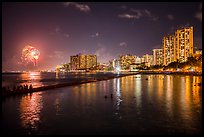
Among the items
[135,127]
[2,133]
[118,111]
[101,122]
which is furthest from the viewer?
[118,111]

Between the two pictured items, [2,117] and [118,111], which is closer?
[2,117]

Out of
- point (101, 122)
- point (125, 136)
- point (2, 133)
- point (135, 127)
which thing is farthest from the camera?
point (101, 122)

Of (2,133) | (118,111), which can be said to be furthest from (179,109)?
(2,133)

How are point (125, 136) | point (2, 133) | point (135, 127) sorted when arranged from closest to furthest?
point (125, 136)
point (2, 133)
point (135, 127)

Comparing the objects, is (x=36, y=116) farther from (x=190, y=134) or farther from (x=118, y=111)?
(x=190, y=134)

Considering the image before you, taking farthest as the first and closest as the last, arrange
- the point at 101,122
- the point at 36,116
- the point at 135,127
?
1. the point at 36,116
2. the point at 101,122
3. the point at 135,127

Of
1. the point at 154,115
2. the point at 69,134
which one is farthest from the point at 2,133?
the point at 154,115

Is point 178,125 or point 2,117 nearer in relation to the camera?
point 178,125

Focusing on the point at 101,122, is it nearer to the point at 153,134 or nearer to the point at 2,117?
the point at 153,134

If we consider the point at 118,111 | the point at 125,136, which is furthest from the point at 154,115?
the point at 125,136
